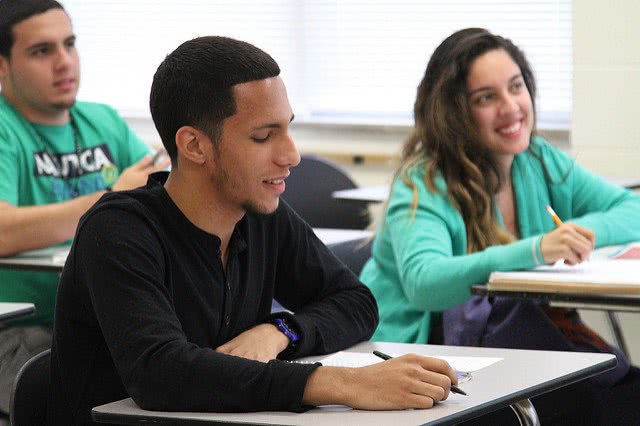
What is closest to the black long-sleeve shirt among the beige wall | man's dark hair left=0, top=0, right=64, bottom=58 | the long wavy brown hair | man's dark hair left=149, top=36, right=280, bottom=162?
man's dark hair left=149, top=36, right=280, bottom=162

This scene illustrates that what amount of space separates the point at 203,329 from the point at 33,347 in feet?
2.65

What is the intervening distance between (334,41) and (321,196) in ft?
4.93

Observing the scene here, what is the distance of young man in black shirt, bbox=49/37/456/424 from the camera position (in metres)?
1.73

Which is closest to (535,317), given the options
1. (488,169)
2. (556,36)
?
(488,169)

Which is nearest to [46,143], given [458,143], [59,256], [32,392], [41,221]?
[41,221]

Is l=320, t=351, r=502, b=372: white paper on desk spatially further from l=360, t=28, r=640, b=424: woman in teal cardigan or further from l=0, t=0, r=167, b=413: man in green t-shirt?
l=0, t=0, r=167, b=413: man in green t-shirt

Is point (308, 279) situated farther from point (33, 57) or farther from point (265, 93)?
point (33, 57)

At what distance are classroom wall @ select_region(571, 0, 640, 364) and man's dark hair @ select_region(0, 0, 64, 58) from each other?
5.68ft

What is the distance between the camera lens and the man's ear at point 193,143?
2.01 metres

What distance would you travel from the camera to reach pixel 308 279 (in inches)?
90.3

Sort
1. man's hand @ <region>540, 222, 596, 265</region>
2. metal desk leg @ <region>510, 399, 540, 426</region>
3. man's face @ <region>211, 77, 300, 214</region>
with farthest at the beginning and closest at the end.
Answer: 1. man's hand @ <region>540, 222, 596, 265</region>
2. man's face @ <region>211, 77, 300, 214</region>
3. metal desk leg @ <region>510, 399, 540, 426</region>

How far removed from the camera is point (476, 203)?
2.93 metres

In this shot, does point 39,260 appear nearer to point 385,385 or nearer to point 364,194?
point 364,194

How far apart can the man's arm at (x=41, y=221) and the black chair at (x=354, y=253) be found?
50 cm
